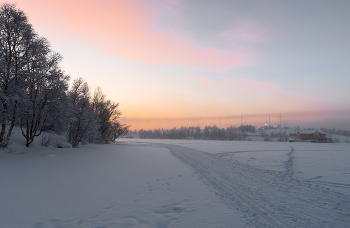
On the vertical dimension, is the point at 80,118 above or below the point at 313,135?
above

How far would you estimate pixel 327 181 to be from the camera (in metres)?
9.74

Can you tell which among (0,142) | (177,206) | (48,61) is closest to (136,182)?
(177,206)

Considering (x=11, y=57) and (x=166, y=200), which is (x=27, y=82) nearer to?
(x=11, y=57)

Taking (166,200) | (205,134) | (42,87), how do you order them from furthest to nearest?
(205,134) < (42,87) < (166,200)

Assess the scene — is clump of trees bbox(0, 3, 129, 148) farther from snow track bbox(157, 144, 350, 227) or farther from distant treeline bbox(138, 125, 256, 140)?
distant treeline bbox(138, 125, 256, 140)

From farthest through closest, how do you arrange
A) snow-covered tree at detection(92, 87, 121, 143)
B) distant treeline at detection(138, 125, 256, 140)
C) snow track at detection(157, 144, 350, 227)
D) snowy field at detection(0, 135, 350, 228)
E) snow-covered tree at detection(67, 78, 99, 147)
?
distant treeline at detection(138, 125, 256, 140)
snow-covered tree at detection(92, 87, 121, 143)
snow-covered tree at detection(67, 78, 99, 147)
snow track at detection(157, 144, 350, 227)
snowy field at detection(0, 135, 350, 228)

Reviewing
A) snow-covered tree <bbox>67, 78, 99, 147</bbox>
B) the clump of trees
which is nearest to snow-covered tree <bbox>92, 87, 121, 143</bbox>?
snow-covered tree <bbox>67, 78, 99, 147</bbox>

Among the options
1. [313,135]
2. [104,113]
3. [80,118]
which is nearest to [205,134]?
[313,135]

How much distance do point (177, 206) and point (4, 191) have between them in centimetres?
603

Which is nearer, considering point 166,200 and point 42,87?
point 166,200

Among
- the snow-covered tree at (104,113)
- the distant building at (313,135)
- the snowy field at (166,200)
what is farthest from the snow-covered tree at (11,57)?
the distant building at (313,135)

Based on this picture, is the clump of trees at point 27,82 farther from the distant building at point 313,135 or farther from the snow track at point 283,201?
the distant building at point 313,135

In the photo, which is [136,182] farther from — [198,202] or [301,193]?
[301,193]

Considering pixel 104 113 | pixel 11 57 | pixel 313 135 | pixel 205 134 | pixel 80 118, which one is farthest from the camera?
pixel 205 134
